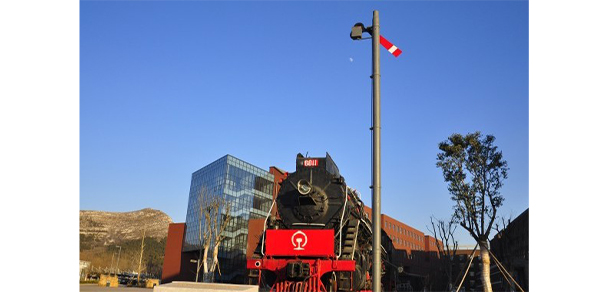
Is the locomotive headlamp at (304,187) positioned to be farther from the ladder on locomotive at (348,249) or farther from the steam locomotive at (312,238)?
the ladder on locomotive at (348,249)

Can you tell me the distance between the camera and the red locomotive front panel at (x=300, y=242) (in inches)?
505

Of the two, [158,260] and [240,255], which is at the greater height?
[240,255]

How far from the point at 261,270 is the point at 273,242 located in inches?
36.5

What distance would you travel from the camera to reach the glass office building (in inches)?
1965

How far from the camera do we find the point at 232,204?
50.4 metres

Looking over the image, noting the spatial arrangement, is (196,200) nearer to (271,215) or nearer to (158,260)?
(271,215)

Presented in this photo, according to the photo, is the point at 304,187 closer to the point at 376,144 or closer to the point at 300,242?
the point at 300,242

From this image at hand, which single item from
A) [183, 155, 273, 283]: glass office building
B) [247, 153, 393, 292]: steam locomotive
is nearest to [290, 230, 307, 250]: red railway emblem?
[247, 153, 393, 292]: steam locomotive

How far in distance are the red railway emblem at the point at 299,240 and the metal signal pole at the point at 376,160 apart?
667 centimetres

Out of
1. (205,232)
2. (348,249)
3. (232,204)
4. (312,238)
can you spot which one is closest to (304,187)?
(312,238)

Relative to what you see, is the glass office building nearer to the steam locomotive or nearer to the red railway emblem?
the steam locomotive
